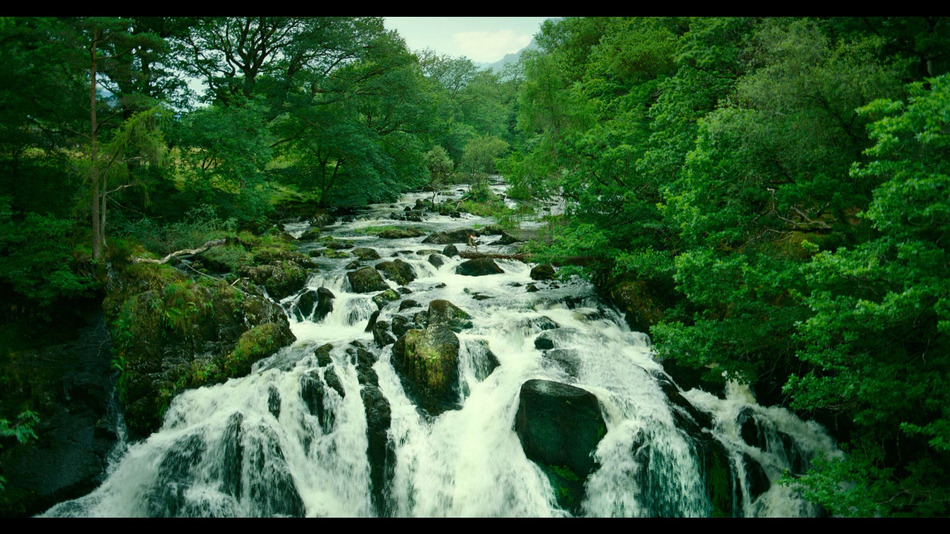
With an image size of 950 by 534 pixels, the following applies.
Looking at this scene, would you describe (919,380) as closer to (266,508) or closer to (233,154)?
(266,508)

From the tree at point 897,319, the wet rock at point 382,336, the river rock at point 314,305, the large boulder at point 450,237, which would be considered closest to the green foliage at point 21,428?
the river rock at point 314,305

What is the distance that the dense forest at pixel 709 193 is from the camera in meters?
5.81

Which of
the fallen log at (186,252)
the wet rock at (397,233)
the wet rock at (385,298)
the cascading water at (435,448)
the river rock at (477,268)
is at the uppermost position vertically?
the fallen log at (186,252)

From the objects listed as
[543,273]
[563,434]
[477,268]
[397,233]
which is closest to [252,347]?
[563,434]

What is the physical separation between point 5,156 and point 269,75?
1554cm

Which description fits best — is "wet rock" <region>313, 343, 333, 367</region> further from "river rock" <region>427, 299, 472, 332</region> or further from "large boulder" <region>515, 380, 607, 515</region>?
"large boulder" <region>515, 380, 607, 515</region>

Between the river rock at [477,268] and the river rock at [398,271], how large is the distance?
5.75 feet

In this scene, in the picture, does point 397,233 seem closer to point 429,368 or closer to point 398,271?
point 398,271

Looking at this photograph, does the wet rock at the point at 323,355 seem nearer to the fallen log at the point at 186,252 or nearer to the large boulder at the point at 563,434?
the large boulder at the point at 563,434

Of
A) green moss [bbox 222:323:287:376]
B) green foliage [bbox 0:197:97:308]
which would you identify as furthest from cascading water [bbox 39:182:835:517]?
green foliage [bbox 0:197:97:308]

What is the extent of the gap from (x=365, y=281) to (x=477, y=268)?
4.15 meters

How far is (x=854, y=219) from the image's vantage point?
8.72 metres

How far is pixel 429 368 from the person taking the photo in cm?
956
